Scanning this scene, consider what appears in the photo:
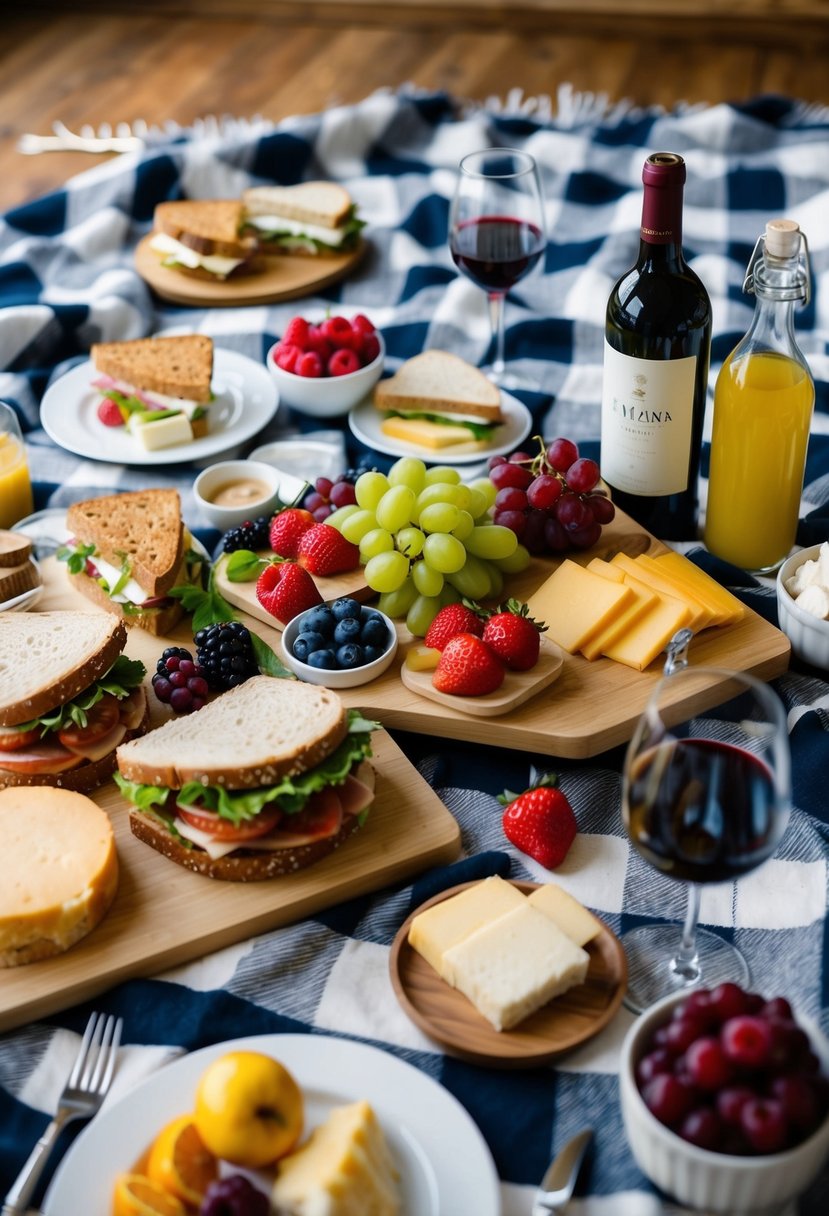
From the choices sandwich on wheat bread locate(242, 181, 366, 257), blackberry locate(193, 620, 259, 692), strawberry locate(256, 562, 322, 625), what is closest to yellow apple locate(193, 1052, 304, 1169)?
A: blackberry locate(193, 620, 259, 692)

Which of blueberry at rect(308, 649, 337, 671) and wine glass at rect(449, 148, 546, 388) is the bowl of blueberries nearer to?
blueberry at rect(308, 649, 337, 671)

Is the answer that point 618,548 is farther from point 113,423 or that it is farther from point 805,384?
point 113,423

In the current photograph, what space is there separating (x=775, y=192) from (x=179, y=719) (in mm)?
2056

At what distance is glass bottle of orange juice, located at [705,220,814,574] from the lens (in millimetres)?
1706

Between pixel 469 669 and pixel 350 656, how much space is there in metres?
0.17

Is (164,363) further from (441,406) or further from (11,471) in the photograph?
(441,406)

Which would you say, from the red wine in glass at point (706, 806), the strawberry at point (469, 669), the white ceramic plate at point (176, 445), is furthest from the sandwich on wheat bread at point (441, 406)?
the red wine in glass at point (706, 806)

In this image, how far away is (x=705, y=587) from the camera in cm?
183

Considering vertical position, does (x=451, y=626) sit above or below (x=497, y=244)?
below

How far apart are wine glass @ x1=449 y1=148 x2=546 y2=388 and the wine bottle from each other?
1.76 feet

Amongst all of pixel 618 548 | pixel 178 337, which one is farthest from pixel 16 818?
pixel 178 337

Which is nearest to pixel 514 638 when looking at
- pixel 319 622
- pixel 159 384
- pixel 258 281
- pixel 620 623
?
pixel 620 623

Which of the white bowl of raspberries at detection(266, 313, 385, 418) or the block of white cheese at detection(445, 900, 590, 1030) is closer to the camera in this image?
the block of white cheese at detection(445, 900, 590, 1030)

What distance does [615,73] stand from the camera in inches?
148
